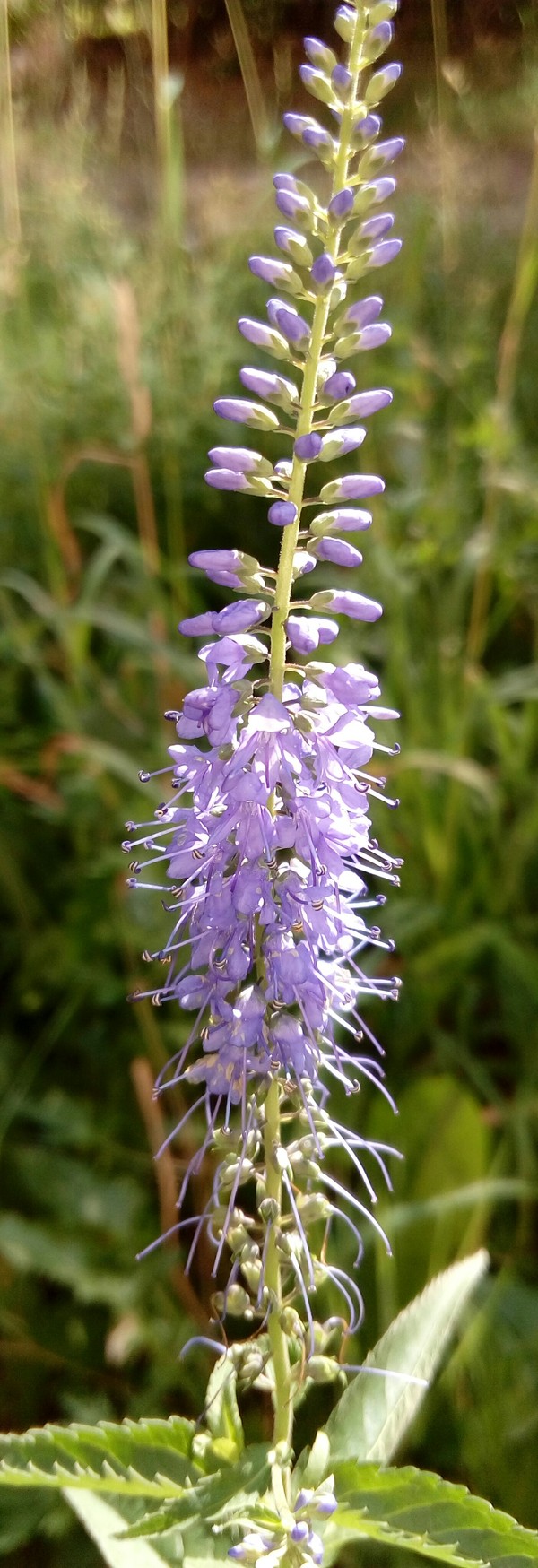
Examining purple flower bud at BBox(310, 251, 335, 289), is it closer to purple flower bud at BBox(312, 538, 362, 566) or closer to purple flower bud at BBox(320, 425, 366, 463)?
purple flower bud at BBox(320, 425, 366, 463)

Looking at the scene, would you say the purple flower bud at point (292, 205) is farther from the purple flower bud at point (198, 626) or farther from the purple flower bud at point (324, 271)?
the purple flower bud at point (198, 626)

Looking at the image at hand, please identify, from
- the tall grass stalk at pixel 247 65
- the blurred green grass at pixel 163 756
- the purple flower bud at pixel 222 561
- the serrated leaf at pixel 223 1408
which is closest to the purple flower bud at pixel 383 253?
the purple flower bud at pixel 222 561

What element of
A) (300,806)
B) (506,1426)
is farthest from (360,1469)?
(506,1426)

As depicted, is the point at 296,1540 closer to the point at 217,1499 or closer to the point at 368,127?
the point at 217,1499

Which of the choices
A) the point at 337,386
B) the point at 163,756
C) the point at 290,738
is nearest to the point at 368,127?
the point at 337,386

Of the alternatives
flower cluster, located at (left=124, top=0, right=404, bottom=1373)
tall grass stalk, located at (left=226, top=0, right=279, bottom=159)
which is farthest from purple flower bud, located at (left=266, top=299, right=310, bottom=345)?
tall grass stalk, located at (left=226, top=0, right=279, bottom=159)

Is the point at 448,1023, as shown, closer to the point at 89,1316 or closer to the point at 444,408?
the point at 89,1316

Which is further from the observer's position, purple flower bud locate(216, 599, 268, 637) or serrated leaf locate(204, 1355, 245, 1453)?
serrated leaf locate(204, 1355, 245, 1453)
